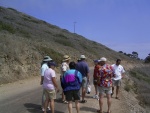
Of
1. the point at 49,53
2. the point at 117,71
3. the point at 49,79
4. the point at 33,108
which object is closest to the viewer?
the point at 49,79

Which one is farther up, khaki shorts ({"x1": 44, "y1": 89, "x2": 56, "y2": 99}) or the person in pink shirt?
the person in pink shirt

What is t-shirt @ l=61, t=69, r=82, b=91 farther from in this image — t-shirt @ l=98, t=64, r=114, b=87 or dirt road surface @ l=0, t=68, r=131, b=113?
dirt road surface @ l=0, t=68, r=131, b=113

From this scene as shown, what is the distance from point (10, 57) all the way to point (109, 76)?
13343mm

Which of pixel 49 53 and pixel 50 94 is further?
pixel 49 53

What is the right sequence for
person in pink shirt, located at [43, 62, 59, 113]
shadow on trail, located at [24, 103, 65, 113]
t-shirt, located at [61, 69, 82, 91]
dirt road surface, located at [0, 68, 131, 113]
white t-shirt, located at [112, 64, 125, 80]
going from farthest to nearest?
white t-shirt, located at [112, 64, 125, 80] < dirt road surface, located at [0, 68, 131, 113] < shadow on trail, located at [24, 103, 65, 113] < person in pink shirt, located at [43, 62, 59, 113] < t-shirt, located at [61, 69, 82, 91]

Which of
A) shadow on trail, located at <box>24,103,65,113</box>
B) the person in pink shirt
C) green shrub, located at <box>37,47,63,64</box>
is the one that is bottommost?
shadow on trail, located at <box>24,103,65,113</box>

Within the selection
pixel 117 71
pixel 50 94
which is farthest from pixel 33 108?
pixel 117 71

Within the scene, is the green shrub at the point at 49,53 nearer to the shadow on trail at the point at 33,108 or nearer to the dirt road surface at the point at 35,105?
the dirt road surface at the point at 35,105

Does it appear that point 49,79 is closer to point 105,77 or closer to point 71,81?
point 71,81

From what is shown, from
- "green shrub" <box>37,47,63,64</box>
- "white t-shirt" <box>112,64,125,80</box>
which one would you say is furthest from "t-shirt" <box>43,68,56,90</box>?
"green shrub" <box>37,47,63,64</box>

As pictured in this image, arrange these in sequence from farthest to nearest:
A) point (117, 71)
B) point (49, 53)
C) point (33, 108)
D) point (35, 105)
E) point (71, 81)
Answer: point (49, 53) < point (117, 71) < point (35, 105) < point (33, 108) < point (71, 81)

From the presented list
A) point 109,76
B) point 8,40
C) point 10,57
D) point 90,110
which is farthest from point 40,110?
point 8,40

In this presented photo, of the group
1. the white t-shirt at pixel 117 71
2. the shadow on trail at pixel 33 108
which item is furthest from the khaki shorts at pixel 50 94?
the white t-shirt at pixel 117 71

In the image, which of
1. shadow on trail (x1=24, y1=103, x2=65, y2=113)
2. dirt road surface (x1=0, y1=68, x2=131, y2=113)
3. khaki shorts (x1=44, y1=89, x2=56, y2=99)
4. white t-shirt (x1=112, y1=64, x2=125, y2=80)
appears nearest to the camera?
khaki shorts (x1=44, y1=89, x2=56, y2=99)
